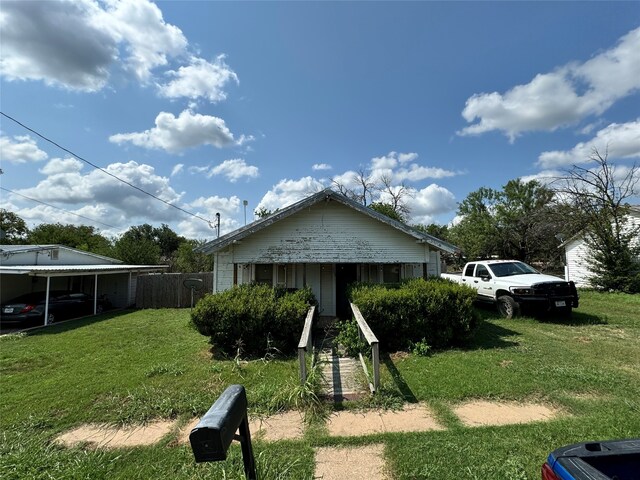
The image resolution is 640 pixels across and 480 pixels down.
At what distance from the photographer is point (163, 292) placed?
19297mm

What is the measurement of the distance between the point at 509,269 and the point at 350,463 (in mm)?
11635

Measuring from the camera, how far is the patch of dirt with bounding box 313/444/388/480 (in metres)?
3.45

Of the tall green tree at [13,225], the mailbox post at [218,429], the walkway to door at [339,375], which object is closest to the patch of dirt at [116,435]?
the walkway to door at [339,375]

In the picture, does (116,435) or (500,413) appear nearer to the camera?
(116,435)

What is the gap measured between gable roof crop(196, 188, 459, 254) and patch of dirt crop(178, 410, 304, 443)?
6.77 metres

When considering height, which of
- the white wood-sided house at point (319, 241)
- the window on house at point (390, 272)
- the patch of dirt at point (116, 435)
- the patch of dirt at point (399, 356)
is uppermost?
the white wood-sided house at point (319, 241)

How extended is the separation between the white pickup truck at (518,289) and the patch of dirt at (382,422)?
270 inches

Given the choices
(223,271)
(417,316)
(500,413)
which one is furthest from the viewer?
(223,271)

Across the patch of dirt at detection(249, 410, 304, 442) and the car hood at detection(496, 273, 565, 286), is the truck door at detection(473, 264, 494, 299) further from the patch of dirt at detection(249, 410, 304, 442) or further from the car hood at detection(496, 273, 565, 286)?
the patch of dirt at detection(249, 410, 304, 442)

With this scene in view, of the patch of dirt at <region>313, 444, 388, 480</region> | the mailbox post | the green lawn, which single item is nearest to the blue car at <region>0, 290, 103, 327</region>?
the green lawn

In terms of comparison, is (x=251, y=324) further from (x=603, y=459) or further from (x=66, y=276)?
(x=66, y=276)

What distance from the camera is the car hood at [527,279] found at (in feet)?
36.7

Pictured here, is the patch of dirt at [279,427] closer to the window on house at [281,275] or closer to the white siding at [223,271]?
the white siding at [223,271]

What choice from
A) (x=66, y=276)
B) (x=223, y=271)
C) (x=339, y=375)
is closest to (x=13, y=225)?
(x=66, y=276)
